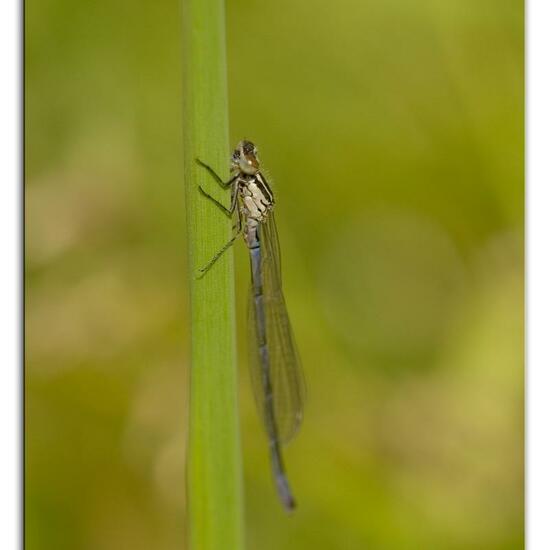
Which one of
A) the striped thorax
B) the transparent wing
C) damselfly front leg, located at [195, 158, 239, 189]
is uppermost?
the striped thorax
